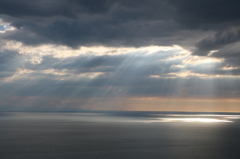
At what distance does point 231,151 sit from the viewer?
62688 mm

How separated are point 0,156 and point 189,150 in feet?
138

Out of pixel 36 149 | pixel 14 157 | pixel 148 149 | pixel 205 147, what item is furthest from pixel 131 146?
pixel 14 157

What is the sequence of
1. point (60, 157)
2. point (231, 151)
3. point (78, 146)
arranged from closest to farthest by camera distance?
point (60, 157), point (231, 151), point (78, 146)

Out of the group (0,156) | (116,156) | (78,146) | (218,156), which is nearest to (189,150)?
(218,156)

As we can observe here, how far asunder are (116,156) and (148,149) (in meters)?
11.9

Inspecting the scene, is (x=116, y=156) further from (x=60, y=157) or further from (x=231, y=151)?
(x=231, y=151)

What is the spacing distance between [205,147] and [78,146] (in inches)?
1277

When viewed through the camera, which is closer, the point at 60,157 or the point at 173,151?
the point at 60,157

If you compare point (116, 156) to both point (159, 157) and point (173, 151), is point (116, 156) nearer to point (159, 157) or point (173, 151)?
point (159, 157)

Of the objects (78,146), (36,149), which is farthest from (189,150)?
(36,149)

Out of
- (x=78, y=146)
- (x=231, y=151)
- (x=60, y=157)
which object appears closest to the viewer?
(x=60, y=157)

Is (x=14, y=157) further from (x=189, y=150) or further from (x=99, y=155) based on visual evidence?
(x=189, y=150)

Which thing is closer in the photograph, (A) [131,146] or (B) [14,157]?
(B) [14,157]

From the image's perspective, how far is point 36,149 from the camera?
63156 mm
